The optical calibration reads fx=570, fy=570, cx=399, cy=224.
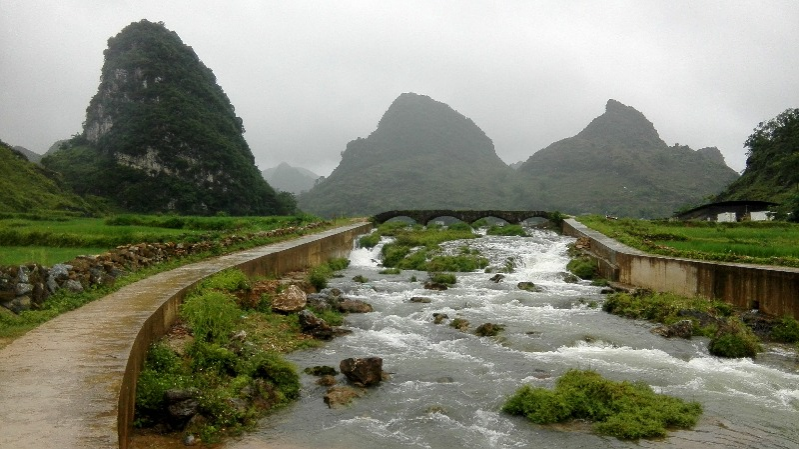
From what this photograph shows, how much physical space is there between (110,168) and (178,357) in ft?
180

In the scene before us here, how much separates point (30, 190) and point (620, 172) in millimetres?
84573

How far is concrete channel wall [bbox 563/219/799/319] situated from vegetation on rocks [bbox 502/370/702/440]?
584 centimetres

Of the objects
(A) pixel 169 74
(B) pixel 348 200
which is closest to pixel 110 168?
(A) pixel 169 74

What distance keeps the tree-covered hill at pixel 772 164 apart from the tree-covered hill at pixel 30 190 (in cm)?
4557

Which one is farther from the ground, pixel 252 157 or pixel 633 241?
pixel 252 157

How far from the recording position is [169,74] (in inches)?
2606

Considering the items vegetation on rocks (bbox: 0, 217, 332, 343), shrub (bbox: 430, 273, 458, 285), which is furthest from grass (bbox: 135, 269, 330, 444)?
shrub (bbox: 430, 273, 458, 285)

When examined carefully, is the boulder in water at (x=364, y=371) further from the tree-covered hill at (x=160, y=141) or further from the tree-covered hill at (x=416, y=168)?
the tree-covered hill at (x=416, y=168)

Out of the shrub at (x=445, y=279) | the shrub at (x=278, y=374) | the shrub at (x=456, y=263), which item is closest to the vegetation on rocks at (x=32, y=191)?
the shrub at (x=456, y=263)

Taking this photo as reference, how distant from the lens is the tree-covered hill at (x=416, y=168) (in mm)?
97875

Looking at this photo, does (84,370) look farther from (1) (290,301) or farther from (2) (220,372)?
(1) (290,301)

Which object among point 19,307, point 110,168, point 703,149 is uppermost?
point 703,149

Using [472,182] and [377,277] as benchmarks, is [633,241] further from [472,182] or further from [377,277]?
[472,182]

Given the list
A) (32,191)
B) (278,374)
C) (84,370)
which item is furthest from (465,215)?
(84,370)
